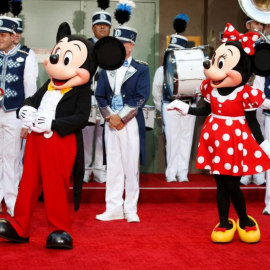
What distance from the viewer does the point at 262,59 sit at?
4617 mm

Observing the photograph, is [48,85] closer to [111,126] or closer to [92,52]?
[92,52]

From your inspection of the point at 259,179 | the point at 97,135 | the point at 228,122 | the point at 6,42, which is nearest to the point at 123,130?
the point at 228,122

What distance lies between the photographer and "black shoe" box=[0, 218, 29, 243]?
4305mm

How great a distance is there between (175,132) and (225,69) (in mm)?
2855

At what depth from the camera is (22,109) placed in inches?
170

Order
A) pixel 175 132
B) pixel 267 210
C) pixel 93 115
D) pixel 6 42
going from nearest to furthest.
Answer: pixel 6 42, pixel 267 210, pixel 93 115, pixel 175 132

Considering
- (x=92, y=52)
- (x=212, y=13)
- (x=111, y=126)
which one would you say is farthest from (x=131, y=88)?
(x=212, y=13)

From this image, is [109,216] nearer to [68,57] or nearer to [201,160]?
[201,160]

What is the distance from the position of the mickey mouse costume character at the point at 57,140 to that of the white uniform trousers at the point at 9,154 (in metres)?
1.04

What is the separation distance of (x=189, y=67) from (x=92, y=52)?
234 cm

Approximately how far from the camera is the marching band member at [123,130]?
5496mm

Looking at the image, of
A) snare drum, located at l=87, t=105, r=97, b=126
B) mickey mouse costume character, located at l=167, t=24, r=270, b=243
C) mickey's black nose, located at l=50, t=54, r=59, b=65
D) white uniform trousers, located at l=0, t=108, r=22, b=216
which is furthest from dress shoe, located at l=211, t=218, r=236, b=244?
snare drum, located at l=87, t=105, r=97, b=126

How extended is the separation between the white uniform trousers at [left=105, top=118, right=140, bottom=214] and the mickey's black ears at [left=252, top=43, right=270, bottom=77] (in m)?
1.35

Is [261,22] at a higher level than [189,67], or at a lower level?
higher
